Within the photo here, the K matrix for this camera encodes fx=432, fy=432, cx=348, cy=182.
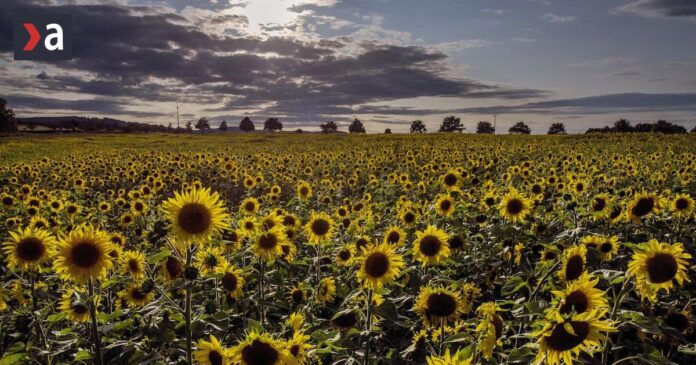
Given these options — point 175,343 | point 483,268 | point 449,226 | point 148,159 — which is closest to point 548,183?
point 449,226

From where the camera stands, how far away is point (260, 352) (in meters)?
2.55

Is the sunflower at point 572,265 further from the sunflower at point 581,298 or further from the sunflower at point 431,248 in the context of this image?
the sunflower at point 431,248

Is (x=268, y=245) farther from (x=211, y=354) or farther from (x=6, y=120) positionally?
(x=6, y=120)

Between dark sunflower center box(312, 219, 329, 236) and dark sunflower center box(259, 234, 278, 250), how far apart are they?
110cm

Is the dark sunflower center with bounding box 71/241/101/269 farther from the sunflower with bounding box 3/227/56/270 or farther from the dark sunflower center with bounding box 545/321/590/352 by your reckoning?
the dark sunflower center with bounding box 545/321/590/352

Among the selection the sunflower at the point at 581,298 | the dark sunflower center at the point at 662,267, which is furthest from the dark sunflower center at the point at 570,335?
the dark sunflower center at the point at 662,267

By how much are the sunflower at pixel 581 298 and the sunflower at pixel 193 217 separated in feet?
8.16

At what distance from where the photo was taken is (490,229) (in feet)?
21.9

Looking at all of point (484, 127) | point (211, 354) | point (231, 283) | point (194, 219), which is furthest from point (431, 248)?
point (484, 127)

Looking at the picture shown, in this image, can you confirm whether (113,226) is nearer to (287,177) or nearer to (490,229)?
(287,177)

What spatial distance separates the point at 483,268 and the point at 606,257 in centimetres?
161

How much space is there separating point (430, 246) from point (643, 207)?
3.39 metres

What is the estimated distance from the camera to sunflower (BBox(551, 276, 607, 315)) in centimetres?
269

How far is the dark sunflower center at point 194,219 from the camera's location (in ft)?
11.1
